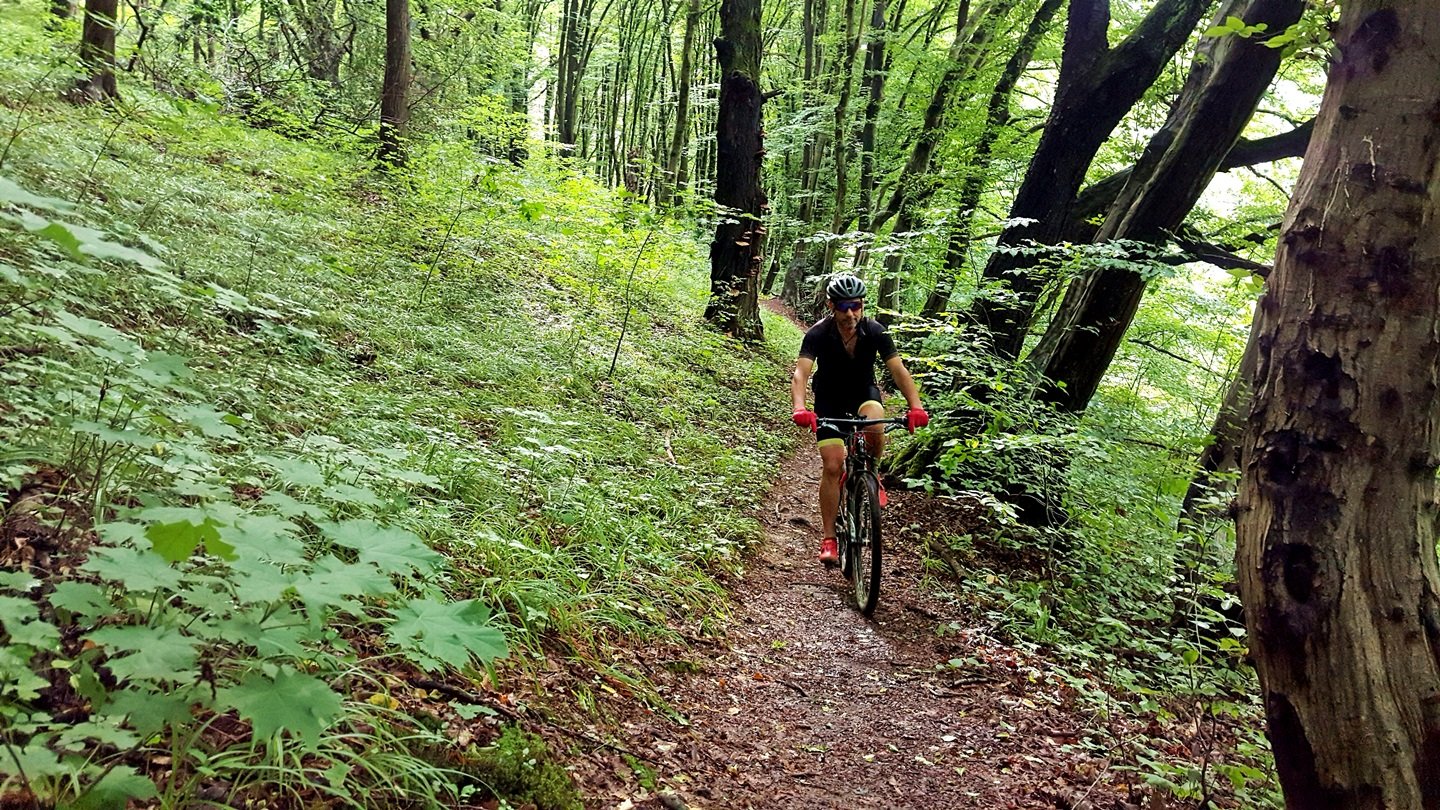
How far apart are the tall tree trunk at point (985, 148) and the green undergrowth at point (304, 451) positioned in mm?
2955

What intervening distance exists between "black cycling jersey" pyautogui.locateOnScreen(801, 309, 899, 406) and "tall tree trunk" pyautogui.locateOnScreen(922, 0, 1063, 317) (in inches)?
143

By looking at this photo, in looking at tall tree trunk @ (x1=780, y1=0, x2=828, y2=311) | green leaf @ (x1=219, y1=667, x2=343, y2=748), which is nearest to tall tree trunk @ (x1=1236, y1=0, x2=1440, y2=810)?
green leaf @ (x1=219, y1=667, x2=343, y2=748)

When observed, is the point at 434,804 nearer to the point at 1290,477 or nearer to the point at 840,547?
the point at 1290,477

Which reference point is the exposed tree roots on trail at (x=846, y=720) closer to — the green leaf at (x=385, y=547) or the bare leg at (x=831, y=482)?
the bare leg at (x=831, y=482)

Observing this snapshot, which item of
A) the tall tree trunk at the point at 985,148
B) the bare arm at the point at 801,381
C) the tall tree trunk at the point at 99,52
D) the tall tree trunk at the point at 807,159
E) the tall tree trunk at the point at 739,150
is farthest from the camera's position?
the tall tree trunk at the point at 807,159

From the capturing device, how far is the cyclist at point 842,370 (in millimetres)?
5562

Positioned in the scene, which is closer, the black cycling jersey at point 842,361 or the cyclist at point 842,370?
the cyclist at point 842,370

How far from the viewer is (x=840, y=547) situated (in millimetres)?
6328

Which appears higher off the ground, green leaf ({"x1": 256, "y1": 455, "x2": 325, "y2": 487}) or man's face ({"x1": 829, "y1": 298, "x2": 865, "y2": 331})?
man's face ({"x1": 829, "y1": 298, "x2": 865, "y2": 331})

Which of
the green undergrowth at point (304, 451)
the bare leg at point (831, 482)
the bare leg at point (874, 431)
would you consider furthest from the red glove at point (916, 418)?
the green undergrowth at point (304, 451)

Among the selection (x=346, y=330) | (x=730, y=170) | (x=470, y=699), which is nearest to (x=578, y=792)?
(x=470, y=699)

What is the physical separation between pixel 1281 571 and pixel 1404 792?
63 cm

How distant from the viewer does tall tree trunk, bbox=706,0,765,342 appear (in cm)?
1180

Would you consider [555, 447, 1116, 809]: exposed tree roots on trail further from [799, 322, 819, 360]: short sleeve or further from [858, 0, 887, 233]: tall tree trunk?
A: [858, 0, 887, 233]: tall tree trunk
